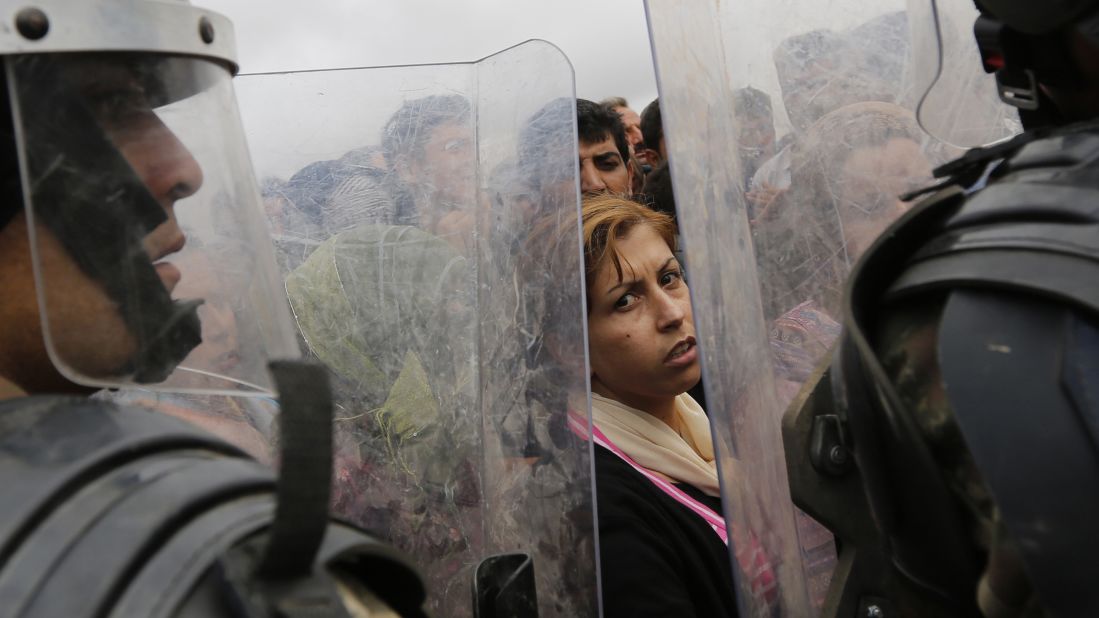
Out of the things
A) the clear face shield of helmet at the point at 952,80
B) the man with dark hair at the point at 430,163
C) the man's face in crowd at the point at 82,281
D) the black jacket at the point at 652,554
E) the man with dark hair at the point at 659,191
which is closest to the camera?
the man's face in crowd at the point at 82,281

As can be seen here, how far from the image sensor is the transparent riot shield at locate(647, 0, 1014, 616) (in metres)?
1.60

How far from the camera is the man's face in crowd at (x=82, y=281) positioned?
3.24ft

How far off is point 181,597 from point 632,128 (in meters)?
3.28

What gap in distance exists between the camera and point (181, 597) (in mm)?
714

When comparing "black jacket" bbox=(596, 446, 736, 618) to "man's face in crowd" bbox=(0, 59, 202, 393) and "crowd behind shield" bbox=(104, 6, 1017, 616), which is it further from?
"man's face in crowd" bbox=(0, 59, 202, 393)

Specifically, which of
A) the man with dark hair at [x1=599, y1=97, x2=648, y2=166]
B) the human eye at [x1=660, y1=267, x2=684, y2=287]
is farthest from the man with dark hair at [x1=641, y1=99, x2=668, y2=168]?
the human eye at [x1=660, y1=267, x2=684, y2=287]

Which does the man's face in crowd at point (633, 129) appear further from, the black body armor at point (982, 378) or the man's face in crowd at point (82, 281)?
the man's face in crowd at point (82, 281)

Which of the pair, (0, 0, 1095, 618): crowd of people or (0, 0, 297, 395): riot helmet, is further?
(0, 0, 1095, 618): crowd of people

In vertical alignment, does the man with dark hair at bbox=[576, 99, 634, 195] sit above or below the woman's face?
above

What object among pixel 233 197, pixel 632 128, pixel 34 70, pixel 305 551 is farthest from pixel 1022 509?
pixel 632 128

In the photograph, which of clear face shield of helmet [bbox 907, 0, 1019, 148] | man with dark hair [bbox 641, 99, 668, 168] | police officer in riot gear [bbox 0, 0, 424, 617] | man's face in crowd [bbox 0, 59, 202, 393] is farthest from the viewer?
man with dark hair [bbox 641, 99, 668, 168]

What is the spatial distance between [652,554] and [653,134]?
1972mm

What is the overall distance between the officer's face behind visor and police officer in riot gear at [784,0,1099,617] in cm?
68

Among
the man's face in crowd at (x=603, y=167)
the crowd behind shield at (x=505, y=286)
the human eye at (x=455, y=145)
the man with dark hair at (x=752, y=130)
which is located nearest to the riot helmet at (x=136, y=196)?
the crowd behind shield at (x=505, y=286)
